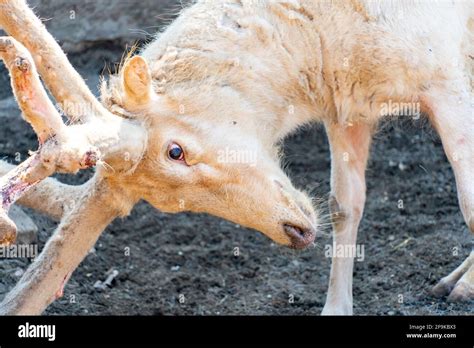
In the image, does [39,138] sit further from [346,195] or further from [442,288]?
[442,288]

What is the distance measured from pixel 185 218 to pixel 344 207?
1858 millimetres

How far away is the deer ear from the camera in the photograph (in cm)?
565

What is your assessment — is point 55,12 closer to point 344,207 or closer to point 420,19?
point 344,207

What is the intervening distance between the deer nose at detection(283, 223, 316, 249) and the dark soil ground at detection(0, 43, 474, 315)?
4.14 ft

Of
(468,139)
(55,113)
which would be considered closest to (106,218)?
(55,113)

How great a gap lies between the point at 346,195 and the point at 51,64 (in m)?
2.68

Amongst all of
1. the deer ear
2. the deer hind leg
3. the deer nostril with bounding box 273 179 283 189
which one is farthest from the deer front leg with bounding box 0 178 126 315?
the deer hind leg

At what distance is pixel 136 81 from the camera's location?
576 cm

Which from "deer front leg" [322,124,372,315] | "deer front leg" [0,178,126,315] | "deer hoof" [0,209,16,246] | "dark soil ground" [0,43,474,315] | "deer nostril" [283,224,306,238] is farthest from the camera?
"dark soil ground" [0,43,474,315]

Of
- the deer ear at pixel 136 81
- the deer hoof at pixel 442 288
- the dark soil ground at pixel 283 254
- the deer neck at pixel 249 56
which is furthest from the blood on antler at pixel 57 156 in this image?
the deer hoof at pixel 442 288

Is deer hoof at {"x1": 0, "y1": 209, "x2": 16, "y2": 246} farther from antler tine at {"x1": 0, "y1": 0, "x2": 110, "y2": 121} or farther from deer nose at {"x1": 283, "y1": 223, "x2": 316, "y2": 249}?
deer nose at {"x1": 283, "y1": 223, "x2": 316, "y2": 249}

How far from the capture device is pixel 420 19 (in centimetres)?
625

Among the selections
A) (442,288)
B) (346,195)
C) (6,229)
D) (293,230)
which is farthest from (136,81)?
(442,288)

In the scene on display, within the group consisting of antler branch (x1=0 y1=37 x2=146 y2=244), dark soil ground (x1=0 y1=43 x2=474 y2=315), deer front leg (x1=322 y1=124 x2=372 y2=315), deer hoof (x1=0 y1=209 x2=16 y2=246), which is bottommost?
dark soil ground (x1=0 y1=43 x2=474 y2=315)
